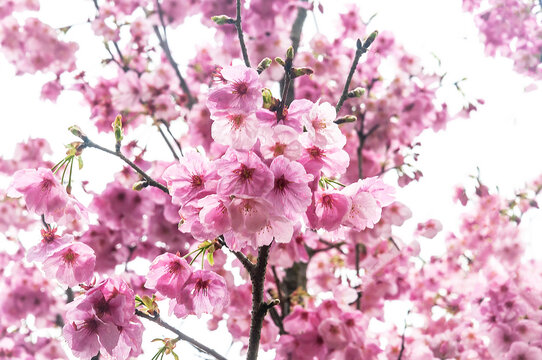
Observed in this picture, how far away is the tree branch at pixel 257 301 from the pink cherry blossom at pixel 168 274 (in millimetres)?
227

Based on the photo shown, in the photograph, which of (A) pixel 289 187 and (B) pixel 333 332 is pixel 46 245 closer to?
(A) pixel 289 187

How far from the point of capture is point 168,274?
62.1 inches

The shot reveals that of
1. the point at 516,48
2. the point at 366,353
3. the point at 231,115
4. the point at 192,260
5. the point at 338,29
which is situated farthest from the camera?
the point at 516,48

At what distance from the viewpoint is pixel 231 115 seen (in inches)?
52.0

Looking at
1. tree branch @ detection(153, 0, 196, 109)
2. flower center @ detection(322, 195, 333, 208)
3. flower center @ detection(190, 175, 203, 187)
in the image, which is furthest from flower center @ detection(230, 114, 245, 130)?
tree branch @ detection(153, 0, 196, 109)

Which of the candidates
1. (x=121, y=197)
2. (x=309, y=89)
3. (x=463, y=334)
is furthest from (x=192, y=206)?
(x=463, y=334)

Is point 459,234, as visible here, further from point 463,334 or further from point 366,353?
point 366,353

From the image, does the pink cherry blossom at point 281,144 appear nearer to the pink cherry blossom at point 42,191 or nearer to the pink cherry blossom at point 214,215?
the pink cherry blossom at point 214,215

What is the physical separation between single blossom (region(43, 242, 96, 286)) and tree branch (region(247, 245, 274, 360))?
1.84 feet

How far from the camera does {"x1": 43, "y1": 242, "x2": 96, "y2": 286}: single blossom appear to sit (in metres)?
1.57

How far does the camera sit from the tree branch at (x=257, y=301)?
4.69 feet

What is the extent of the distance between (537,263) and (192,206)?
15.3 ft

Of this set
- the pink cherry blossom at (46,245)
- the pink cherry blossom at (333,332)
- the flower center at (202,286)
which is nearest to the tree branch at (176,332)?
the flower center at (202,286)

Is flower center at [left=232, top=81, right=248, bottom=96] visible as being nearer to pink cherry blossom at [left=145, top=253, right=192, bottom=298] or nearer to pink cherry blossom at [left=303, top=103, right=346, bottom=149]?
pink cherry blossom at [left=303, top=103, right=346, bottom=149]
